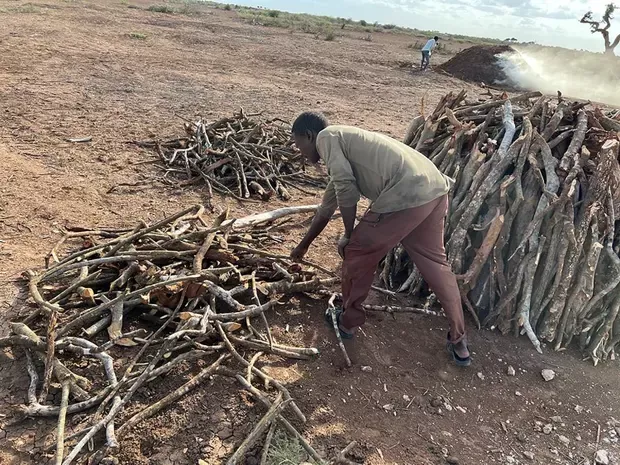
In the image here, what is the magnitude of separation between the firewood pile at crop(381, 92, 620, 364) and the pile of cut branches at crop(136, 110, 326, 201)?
261cm

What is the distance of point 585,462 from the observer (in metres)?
2.90

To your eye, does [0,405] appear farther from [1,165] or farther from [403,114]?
[403,114]

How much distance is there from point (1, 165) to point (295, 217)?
3.57 m

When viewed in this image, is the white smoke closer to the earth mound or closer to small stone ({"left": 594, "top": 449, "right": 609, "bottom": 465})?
the earth mound

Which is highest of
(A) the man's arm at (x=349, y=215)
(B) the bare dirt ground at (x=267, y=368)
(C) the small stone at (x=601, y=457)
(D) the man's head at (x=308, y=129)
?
(D) the man's head at (x=308, y=129)

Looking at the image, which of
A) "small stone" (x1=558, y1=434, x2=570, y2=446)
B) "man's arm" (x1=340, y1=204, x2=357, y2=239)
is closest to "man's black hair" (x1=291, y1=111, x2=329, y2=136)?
"man's arm" (x1=340, y1=204, x2=357, y2=239)

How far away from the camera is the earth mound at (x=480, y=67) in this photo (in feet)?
56.6

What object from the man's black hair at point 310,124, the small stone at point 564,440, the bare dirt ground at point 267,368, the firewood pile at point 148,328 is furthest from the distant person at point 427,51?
the small stone at point 564,440

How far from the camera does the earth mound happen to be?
17259 mm

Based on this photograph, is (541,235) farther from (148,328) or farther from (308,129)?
(148,328)

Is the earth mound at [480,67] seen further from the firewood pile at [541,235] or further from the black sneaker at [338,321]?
the black sneaker at [338,321]

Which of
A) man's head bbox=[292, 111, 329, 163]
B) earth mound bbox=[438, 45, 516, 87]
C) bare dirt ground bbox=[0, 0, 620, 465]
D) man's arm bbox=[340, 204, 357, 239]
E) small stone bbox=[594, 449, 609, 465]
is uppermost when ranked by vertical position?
earth mound bbox=[438, 45, 516, 87]

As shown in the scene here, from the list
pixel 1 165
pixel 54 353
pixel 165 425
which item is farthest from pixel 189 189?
pixel 165 425

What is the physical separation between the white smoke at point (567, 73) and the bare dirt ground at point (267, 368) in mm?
7163
